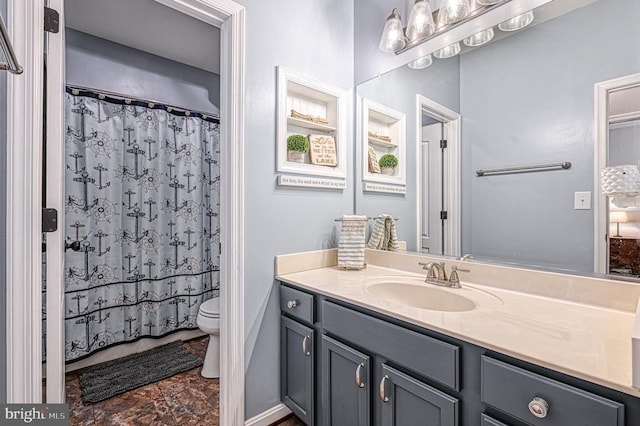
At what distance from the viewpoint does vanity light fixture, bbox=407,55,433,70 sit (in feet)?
5.42

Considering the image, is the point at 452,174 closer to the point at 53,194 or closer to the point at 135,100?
the point at 53,194

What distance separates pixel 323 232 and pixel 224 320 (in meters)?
0.71

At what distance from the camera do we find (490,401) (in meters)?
0.82

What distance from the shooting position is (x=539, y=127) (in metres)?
1.27

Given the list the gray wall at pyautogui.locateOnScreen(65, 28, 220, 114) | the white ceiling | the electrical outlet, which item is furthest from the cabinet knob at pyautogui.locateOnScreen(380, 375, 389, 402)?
the gray wall at pyautogui.locateOnScreen(65, 28, 220, 114)

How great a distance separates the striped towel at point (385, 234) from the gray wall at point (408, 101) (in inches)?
1.4

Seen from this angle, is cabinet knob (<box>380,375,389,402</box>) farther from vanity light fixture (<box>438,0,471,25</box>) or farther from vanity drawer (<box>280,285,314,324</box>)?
vanity light fixture (<box>438,0,471,25</box>)

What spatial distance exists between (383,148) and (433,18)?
0.71 meters

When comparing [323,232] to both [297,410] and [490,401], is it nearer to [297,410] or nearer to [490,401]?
[297,410]

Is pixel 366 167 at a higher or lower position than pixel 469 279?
higher

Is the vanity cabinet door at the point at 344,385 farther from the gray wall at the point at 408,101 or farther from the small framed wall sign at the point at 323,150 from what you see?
the small framed wall sign at the point at 323,150

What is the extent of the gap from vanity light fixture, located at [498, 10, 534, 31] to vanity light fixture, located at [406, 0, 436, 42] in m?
0.36

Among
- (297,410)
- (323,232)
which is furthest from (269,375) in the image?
Result: (323,232)

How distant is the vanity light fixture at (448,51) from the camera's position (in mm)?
1531
